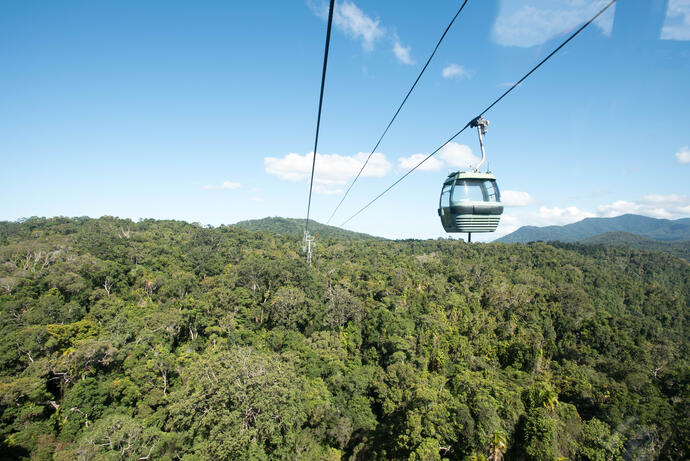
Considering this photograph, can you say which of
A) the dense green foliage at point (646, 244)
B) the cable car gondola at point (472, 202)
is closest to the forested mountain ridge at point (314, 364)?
the cable car gondola at point (472, 202)

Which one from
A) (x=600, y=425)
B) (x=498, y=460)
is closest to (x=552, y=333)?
(x=600, y=425)

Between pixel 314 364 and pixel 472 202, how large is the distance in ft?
62.8

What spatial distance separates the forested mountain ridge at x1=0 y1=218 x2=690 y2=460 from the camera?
14906 mm

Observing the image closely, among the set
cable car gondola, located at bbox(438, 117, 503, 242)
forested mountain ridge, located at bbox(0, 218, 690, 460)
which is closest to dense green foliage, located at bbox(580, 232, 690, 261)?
forested mountain ridge, located at bbox(0, 218, 690, 460)

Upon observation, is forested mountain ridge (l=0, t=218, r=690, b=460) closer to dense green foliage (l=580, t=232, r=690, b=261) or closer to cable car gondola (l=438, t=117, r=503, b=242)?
cable car gondola (l=438, t=117, r=503, b=242)

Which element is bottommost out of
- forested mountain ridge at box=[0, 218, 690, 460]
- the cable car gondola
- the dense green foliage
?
forested mountain ridge at box=[0, 218, 690, 460]

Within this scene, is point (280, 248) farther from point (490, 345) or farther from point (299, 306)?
point (490, 345)

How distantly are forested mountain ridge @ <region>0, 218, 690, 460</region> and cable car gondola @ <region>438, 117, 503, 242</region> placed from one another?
11.4m

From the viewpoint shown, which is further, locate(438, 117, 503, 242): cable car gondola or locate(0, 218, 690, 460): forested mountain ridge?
locate(0, 218, 690, 460): forested mountain ridge

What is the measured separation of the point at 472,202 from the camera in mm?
6328

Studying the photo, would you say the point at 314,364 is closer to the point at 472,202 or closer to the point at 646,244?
the point at 472,202

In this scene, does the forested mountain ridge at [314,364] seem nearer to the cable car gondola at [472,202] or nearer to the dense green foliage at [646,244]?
the cable car gondola at [472,202]

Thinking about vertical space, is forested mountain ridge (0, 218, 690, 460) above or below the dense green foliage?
below

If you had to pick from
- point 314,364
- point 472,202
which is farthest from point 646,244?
point 472,202
